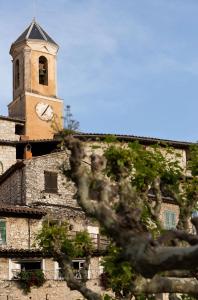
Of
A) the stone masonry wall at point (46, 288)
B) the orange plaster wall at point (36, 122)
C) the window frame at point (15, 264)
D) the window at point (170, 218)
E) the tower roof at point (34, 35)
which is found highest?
the tower roof at point (34, 35)

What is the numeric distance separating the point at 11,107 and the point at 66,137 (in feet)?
162

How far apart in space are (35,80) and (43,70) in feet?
4.89

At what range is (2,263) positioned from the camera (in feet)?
132

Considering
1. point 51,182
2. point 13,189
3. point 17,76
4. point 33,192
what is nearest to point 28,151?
point 13,189

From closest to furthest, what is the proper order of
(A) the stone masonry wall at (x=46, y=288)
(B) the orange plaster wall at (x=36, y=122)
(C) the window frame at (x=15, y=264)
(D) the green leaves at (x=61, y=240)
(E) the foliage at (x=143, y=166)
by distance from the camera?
(E) the foliage at (x=143, y=166), (D) the green leaves at (x=61, y=240), (A) the stone masonry wall at (x=46, y=288), (C) the window frame at (x=15, y=264), (B) the orange plaster wall at (x=36, y=122)

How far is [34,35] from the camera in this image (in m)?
64.4

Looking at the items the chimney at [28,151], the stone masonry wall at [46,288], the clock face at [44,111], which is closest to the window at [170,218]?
the stone masonry wall at [46,288]

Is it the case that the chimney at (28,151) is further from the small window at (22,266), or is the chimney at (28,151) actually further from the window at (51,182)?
the small window at (22,266)

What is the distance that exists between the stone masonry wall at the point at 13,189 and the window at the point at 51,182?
5.05 ft

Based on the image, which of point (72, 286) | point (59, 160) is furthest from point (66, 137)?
point (59, 160)

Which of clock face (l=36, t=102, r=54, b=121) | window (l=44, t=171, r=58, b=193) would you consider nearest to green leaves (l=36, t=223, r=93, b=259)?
window (l=44, t=171, r=58, b=193)

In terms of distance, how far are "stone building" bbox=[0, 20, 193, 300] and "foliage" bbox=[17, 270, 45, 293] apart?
34 cm

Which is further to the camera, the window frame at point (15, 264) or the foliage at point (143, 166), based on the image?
the window frame at point (15, 264)

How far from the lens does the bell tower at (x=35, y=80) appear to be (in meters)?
61.7
